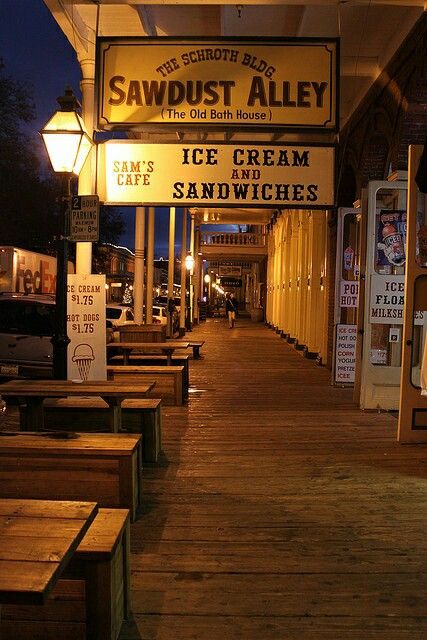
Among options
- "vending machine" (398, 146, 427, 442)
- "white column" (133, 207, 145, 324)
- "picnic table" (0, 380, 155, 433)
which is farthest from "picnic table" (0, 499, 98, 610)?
"white column" (133, 207, 145, 324)

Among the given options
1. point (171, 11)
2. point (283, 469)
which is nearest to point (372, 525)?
point (283, 469)

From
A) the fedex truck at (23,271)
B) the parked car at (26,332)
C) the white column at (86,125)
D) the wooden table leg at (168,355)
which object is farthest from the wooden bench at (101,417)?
the fedex truck at (23,271)

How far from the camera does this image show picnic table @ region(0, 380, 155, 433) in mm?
5992

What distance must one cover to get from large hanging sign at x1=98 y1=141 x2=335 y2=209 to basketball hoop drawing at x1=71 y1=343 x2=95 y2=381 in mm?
1699

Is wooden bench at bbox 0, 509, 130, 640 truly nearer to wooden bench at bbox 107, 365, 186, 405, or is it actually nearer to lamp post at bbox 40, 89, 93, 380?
lamp post at bbox 40, 89, 93, 380

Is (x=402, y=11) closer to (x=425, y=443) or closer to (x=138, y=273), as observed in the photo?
(x=425, y=443)

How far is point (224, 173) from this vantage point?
676 cm

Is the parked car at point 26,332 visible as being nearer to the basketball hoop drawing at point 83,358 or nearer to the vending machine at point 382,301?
the basketball hoop drawing at point 83,358

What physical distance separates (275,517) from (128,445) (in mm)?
1229

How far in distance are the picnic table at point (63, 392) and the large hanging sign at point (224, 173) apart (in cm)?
180

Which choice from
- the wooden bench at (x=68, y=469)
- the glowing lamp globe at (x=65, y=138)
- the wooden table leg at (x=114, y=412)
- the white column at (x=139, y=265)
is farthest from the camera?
the white column at (x=139, y=265)

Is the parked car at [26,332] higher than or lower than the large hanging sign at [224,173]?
lower

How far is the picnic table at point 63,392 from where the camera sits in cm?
599

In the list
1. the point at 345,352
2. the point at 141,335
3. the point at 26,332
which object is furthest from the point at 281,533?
the point at 141,335
